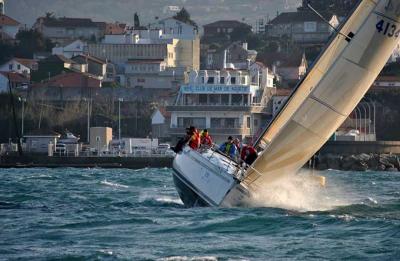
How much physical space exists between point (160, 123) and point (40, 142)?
12083 mm

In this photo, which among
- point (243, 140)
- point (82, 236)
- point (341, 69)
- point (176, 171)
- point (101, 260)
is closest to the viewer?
point (101, 260)

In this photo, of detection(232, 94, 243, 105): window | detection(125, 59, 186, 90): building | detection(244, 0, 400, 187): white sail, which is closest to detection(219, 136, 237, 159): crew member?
detection(244, 0, 400, 187): white sail

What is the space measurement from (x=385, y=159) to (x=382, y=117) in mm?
17508

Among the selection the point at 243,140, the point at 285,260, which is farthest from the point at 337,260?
the point at 243,140

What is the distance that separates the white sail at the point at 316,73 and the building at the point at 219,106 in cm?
4810

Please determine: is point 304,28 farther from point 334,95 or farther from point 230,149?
point 334,95

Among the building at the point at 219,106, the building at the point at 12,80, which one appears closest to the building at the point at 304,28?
the building at the point at 12,80

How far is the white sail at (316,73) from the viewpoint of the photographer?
3150cm

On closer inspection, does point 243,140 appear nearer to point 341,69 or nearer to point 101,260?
point 341,69

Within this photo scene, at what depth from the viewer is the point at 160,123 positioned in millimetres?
90312

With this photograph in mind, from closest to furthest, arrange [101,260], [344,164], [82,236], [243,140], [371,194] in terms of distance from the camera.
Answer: [101,260] < [82,236] < [371,194] < [344,164] < [243,140]

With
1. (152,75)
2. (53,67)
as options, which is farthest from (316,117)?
(53,67)

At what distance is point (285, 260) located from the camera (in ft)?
76.1

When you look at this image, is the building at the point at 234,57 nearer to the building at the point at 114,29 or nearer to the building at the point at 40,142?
the building at the point at 114,29
